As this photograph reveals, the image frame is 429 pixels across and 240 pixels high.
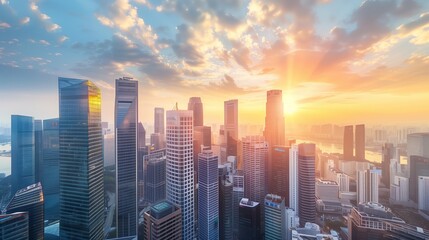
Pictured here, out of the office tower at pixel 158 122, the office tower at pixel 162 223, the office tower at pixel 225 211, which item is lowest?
the office tower at pixel 225 211

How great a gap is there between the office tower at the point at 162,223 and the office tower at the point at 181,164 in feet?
4.76

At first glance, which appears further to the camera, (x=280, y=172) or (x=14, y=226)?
(x=280, y=172)

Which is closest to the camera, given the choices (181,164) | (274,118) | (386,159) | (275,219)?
(181,164)

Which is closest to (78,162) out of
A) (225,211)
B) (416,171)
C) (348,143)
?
(225,211)

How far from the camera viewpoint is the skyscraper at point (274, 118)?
85.0ft

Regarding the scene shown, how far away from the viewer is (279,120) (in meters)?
26.1

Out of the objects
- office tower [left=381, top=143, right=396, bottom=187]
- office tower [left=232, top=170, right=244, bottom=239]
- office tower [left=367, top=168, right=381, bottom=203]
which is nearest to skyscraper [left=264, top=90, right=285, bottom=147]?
office tower [left=367, top=168, right=381, bottom=203]

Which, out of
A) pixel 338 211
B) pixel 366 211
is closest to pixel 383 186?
pixel 338 211

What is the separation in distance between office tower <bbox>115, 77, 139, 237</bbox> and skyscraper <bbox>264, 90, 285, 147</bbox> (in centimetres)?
1910

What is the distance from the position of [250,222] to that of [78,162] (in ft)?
38.0

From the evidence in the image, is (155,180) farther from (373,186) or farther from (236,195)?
(373,186)

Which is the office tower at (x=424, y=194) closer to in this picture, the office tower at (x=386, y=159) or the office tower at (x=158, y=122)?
the office tower at (x=386, y=159)

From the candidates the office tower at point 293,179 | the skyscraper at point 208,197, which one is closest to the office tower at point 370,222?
the office tower at point 293,179

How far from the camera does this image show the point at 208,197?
40.0 ft
